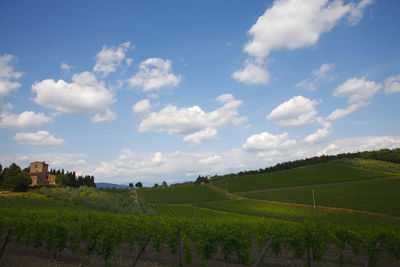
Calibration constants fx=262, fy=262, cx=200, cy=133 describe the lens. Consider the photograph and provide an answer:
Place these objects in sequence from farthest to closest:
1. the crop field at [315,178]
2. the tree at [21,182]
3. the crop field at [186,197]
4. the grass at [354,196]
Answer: the crop field at [315,178]
the crop field at [186,197]
the tree at [21,182]
the grass at [354,196]

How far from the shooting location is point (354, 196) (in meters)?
57.9

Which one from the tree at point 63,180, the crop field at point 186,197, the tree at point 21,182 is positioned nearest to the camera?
the tree at point 21,182

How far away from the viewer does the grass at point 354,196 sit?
4878 centimetres

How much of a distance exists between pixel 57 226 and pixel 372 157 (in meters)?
146

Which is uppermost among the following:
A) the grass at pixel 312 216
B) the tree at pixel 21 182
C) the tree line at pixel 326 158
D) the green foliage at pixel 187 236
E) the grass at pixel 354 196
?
the tree line at pixel 326 158

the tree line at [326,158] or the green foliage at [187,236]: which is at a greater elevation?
the tree line at [326,158]

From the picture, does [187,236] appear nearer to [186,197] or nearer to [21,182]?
[21,182]

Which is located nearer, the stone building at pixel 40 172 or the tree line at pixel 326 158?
the stone building at pixel 40 172

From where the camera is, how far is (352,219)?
4091 centimetres

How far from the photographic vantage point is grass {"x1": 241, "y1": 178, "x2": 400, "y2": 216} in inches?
1921

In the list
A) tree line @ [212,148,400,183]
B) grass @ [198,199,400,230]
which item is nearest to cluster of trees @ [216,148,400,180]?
tree line @ [212,148,400,183]

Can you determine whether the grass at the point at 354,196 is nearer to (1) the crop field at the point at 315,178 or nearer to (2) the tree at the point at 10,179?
(1) the crop field at the point at 315,178

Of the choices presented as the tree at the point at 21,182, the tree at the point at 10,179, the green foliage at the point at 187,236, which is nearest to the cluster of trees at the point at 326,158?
the tree at the point at 21,182

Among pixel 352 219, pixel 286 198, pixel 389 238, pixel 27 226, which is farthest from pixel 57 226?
pixel 286 198
